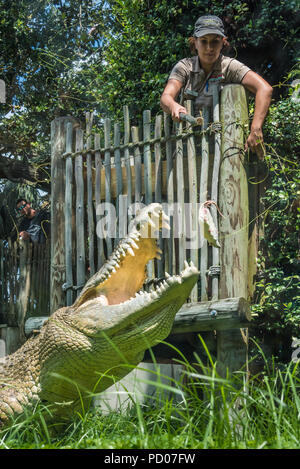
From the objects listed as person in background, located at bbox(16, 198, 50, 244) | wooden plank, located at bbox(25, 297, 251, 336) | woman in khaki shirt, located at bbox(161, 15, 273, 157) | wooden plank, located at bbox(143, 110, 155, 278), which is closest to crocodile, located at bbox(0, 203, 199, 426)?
wooden plank, located at bbox(25, 297, 251, 336)

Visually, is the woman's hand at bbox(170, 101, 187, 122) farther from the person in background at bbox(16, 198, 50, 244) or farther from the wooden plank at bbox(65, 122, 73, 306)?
the person in background at bbox(16, 198, 50, 244)

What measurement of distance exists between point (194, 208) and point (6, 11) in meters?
4.77

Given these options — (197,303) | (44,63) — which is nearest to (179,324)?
(197,303)

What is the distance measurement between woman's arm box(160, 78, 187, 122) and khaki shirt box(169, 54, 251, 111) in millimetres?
58

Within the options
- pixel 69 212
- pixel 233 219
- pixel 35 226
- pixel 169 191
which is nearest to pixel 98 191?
pixel 69 212

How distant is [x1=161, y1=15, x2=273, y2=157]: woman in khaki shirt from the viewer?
3773 mm

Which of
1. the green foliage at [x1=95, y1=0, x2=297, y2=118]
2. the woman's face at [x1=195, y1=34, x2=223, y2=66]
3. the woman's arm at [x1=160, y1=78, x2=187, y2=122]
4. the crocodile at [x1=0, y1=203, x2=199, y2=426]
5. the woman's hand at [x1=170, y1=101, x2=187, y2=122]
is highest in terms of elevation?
the green foliage at [x1=95, y1=0, x2=297, y2=118]

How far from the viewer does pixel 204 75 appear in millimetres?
4086

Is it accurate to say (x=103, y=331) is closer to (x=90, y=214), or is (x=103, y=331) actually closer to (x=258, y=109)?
(x=90, y=214)

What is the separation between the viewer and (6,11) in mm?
7020

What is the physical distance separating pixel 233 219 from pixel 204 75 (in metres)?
1.19

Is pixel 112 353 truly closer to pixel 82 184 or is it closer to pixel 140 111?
pixel 82 184

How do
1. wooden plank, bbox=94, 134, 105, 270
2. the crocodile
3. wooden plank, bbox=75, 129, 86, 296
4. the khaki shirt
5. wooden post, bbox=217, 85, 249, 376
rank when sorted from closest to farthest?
1. the crocodile
2. wooden post, bbox=217, 85, 249, 376
3. the khaki shirt
4. wooden plank, bbox=94, 134, 105, 270
5. wooden plank, bbox=75, 129, 86, 296

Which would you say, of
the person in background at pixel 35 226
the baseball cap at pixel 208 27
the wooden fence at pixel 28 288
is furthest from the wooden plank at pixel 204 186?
A: the wooden fence at pixel 28 288
